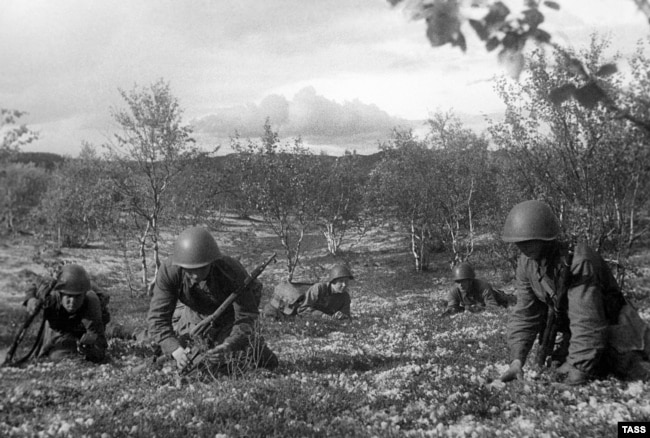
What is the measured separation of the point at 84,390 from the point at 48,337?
4.19 meters

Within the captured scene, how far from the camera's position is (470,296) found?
21938mm

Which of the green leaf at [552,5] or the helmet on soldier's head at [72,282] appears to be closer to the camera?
the green leaf at [552,5]

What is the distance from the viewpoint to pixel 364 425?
22.6ft

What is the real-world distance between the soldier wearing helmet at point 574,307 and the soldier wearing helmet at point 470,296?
12.6 meters

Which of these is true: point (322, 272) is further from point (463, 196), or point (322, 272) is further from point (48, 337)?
point (48, 337)

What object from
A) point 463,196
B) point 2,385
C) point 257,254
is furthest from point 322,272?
point 2,385

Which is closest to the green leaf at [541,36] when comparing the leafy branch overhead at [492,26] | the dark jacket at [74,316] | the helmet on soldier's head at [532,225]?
the leafy branch overhead at [492,26]

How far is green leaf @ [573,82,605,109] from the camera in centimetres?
276

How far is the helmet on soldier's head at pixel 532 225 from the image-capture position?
7.79 m

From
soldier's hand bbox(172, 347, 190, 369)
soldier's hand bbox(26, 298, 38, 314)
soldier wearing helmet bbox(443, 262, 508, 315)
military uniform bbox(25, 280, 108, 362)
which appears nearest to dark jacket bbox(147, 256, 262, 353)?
soldier's hand bbox(172, 347, 190, 369)

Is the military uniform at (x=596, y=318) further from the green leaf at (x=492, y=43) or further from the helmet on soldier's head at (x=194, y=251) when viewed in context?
the helmet on soldier's head at (x=194, y=251)

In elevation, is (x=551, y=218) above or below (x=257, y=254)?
above

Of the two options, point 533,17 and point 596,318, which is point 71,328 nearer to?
point 596,318

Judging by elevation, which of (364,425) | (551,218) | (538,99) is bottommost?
(364,425)
